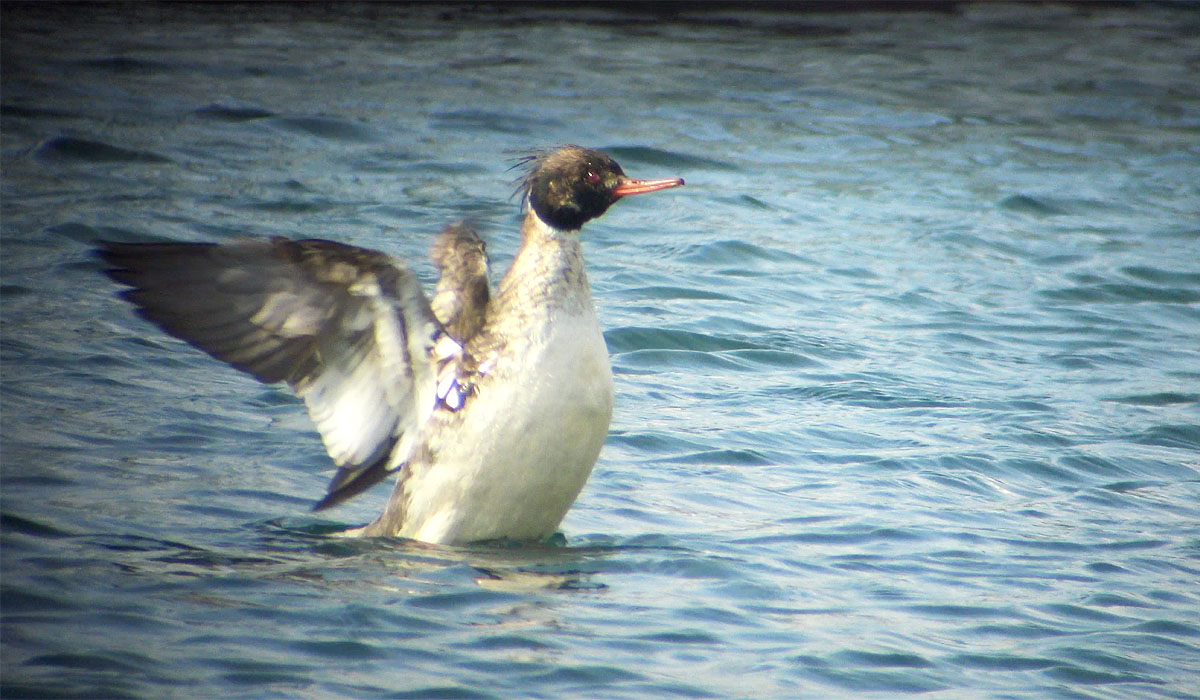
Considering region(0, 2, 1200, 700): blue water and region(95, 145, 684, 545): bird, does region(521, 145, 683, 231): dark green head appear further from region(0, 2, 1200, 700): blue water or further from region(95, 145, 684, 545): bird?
region(0, 2, 1200, 700): blue water

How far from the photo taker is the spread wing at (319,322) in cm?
485

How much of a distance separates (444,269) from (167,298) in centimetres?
129

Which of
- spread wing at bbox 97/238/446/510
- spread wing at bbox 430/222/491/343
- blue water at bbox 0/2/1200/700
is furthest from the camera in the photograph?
spread wing at bbox 430/222/491/343

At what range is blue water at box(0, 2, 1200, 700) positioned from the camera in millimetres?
4613

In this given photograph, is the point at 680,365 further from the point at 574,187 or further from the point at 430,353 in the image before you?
the point at 430,353

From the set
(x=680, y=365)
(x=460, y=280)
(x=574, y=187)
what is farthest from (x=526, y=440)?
(x=680, y=365)

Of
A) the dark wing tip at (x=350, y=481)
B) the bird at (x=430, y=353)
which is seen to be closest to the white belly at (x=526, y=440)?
the bird at (x=430, y=353)

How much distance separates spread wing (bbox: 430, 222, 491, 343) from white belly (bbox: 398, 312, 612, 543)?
357mm

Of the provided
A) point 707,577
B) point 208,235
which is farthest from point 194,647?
point 208,235

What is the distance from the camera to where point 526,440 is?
5.24 metres

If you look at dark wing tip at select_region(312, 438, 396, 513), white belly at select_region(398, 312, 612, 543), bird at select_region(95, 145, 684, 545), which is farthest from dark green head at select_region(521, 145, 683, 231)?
dark wing tip at select_region(312, 438, 396, 513)

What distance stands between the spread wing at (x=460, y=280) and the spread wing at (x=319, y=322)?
0.94ft

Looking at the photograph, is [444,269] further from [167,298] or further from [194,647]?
[194,647]

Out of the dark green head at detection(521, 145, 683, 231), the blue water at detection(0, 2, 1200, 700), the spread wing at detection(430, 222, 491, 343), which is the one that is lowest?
the blue water at detection(0, 2, 1200, 700)
